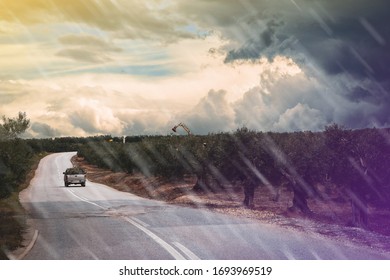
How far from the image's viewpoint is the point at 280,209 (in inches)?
1233

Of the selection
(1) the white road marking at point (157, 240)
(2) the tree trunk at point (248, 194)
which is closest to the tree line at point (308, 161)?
(2) the tree trunk at point (248, 194)

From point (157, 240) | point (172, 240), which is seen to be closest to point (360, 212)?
point (172, 240)

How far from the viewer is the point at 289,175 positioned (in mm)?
29203

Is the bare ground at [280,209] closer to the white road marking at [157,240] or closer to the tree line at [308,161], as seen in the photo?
the tree line at [308,161]

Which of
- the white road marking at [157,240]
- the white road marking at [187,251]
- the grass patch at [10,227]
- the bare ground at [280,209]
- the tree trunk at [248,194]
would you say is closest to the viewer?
the white road marking at [187,251]

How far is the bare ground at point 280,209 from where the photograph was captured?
47.7ft

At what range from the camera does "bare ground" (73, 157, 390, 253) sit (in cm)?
1455

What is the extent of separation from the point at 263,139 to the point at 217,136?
597 cm

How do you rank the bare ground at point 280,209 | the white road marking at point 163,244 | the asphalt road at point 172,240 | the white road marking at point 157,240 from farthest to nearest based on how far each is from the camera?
the bare ground at point 280,209, the asphalt road at point 172,240, the white road marking at point 157,240, the white road marking at point 163,244

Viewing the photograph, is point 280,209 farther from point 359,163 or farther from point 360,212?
point 359,163

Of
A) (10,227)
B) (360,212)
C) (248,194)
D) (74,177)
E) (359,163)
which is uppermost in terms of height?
(359,163)

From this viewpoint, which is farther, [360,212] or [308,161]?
[308,161]

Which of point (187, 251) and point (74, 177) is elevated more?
point (74, 177)

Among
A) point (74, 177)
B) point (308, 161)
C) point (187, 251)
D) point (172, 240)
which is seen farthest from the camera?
point (74, 177)
